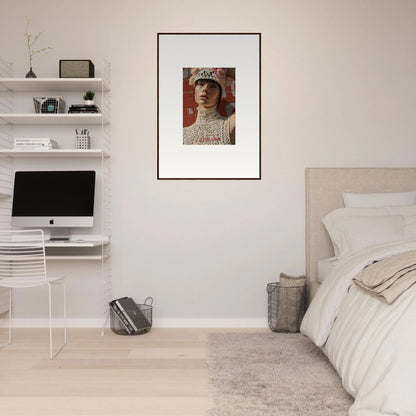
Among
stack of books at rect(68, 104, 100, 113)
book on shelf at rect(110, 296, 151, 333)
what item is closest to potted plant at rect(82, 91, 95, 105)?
stack of books at rect(68, 104, 100, 113)

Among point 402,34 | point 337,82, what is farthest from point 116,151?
point 402,34

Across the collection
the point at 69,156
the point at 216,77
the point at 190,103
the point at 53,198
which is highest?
the point at 216,77

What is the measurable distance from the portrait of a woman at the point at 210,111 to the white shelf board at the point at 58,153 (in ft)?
2.27

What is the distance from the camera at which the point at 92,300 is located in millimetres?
4062

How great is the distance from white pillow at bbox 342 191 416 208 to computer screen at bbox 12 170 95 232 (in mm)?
1943

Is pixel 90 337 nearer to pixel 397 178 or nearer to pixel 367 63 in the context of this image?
pixel 397 178

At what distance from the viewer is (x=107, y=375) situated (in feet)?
9.18

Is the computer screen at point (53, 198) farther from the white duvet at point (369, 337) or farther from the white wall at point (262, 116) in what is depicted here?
the white duvet at point (369, 337)

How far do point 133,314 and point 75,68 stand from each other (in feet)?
6.09

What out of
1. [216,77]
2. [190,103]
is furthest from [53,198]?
[216,77]

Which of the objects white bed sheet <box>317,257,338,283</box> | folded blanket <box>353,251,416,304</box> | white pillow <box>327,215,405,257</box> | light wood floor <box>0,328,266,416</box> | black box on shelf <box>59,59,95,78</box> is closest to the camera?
folded blanket <box>353,251,416,304</box>

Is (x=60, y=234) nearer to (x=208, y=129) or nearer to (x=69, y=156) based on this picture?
(x=69, y=156)

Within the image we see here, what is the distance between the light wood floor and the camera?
2.33m

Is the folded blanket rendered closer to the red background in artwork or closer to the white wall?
the white wall
